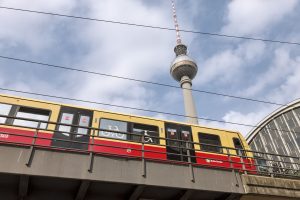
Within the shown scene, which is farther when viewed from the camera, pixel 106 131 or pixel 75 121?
pixel 75 121

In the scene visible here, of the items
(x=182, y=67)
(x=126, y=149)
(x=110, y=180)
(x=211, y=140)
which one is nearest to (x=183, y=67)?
(x=182, y=67)

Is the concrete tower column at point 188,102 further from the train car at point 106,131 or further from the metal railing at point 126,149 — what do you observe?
the metal railing at point 126,149

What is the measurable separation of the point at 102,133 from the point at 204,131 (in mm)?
4832

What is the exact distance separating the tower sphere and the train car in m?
49.1

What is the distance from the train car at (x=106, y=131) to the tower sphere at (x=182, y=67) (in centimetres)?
4913

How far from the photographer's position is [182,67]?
62031 millimetres

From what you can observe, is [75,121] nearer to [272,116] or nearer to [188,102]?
[272,116]

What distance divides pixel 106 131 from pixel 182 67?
5354cm

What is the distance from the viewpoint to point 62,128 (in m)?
10.8

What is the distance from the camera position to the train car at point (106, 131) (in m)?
10.3

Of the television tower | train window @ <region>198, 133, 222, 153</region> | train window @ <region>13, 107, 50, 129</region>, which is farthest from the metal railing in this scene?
the television tower

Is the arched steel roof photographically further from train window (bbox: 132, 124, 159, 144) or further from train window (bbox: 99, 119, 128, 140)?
train window (bbox: 99, 119, 128, 140)

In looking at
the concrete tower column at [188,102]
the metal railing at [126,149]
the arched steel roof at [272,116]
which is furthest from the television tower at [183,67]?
the metal railing at [126,149]

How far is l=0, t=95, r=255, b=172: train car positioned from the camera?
10266mm
